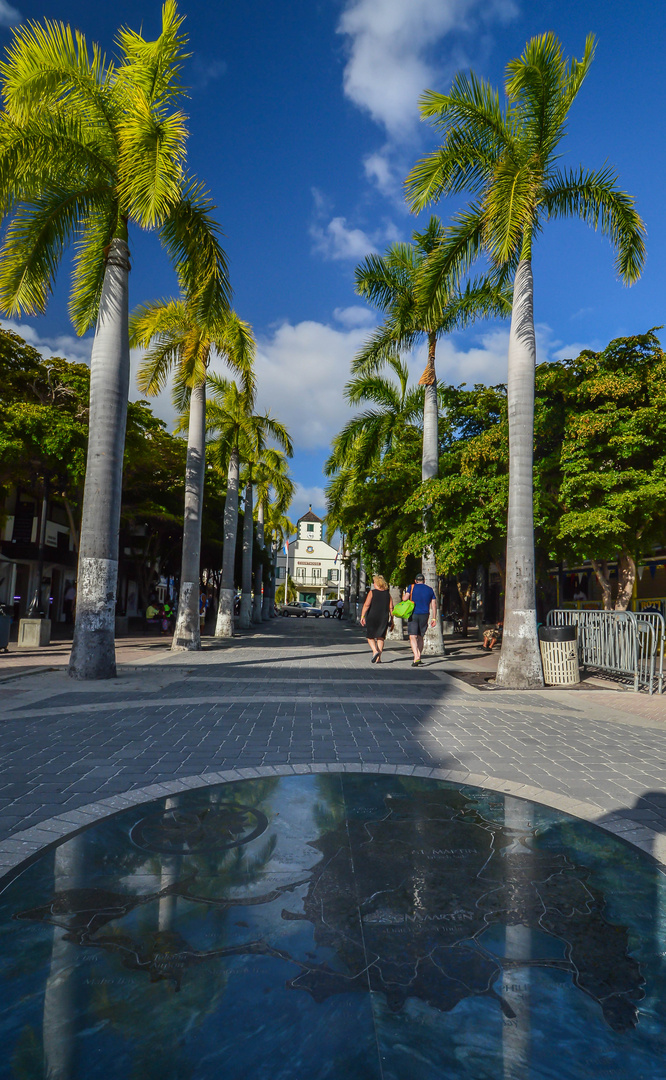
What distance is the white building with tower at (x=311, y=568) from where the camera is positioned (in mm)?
106625

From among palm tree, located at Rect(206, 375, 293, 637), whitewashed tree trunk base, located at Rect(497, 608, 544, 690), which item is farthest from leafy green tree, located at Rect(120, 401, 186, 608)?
whitewashed tree trunk base, located at Rect(497, 608, 544, 690)

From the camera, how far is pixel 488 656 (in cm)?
1817

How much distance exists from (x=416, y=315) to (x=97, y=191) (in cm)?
969

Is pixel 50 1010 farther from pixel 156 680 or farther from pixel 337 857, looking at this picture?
pixel 156 680

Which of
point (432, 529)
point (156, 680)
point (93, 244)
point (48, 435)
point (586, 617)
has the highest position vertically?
point (93, 244)

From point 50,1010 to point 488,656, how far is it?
16.9 metres

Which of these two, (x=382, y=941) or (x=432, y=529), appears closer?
(x=382, y=941)

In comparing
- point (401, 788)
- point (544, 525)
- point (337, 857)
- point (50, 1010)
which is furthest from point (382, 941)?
point (544, 525)

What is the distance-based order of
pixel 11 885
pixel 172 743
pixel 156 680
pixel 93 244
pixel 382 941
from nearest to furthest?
pixel 382 941 < pixel 11 885 < pixel 172 743 < pixel 156 680 < pixel 93 244

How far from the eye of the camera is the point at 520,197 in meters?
11.3

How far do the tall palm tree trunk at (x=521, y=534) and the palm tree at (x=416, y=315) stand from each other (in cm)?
561

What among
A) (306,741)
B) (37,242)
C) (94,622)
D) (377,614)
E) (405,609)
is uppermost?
(37,242)

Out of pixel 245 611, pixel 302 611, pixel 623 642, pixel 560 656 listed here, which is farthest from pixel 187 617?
pixel 302 611

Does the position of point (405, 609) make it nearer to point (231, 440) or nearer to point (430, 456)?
point (430, 456)
